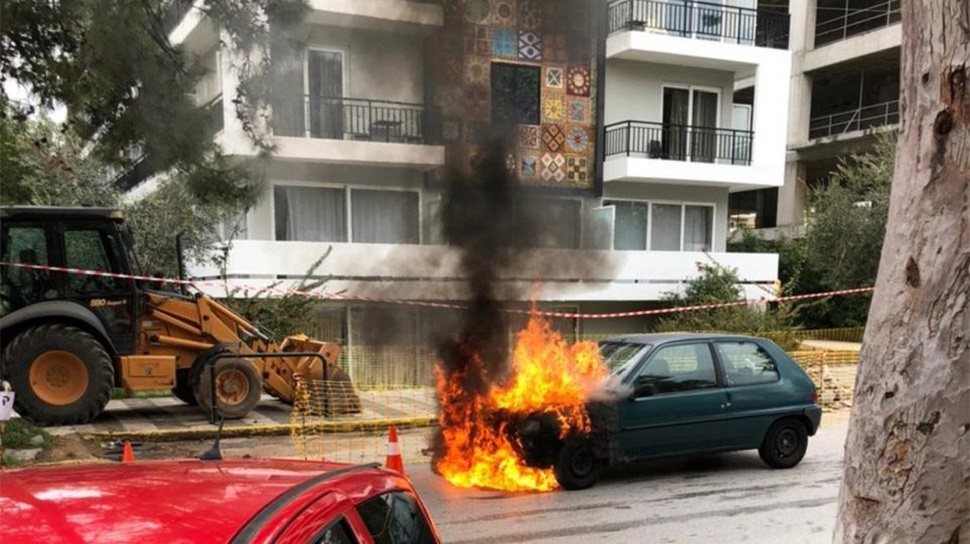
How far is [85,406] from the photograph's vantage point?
8.15m

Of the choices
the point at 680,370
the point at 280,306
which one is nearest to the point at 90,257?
the point at 280,306

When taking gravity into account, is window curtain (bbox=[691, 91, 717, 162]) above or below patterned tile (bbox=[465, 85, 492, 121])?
above

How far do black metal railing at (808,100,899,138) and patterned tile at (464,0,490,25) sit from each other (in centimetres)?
2118

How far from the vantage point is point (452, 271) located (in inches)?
309

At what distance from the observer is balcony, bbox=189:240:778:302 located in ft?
26.1

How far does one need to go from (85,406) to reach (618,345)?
630 cm

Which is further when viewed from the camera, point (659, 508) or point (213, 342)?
point (213, 342)

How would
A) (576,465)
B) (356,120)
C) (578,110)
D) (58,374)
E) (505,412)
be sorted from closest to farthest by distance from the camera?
(505,412)
(576,465)
(58,374)
(356,120)
(578,110)

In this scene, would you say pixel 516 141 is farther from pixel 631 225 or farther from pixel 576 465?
pixel 631 225

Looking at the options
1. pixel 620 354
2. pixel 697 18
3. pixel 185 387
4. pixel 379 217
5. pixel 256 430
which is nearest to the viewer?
pixel 620 354

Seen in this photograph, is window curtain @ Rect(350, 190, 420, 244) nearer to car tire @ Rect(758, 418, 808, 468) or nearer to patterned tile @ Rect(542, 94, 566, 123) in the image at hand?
patterned tile @ Rect(542, 94, 566, 123)

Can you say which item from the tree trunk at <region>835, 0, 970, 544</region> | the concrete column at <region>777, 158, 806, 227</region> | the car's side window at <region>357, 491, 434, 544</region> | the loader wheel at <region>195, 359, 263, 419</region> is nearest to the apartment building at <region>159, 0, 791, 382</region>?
the loader wheel at <region>195, 359, 263, 419</region>

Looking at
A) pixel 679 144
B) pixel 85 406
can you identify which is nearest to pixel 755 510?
pixel 85 406

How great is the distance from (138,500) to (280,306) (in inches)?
426
